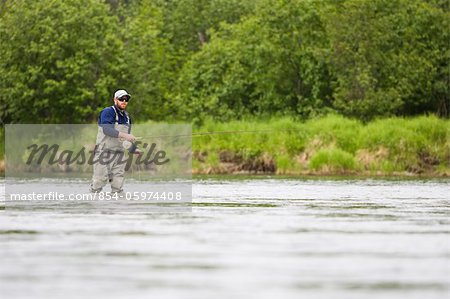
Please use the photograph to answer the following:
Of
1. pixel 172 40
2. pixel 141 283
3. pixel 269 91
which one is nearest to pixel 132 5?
pixel 172 40

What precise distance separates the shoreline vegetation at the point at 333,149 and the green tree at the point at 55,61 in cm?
921

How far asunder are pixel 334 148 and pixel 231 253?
29791mm

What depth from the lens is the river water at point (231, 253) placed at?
10.5 meters

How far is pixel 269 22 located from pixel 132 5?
19.9 metres

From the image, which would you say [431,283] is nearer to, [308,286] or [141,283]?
[308,286]

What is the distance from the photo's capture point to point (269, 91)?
56.5m

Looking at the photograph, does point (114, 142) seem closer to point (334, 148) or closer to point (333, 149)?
point (333, 149)

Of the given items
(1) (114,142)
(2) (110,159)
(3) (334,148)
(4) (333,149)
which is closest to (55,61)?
(3) (334,148)

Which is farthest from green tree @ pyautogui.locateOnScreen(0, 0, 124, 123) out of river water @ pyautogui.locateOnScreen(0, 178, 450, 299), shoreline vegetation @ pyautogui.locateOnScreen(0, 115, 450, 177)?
river water @ pyautogui.locateOnScreen(0, 178, 450, 299)

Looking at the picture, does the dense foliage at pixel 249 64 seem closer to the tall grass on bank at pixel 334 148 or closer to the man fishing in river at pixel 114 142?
the tall grass on bank at pixel 334 148

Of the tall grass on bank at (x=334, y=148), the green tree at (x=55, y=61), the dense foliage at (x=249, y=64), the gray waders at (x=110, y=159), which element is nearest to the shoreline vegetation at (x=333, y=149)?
the tall grass on bank at (x=334, y=148)

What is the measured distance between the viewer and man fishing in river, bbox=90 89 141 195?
21.3 metres

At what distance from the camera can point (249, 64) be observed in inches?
2259

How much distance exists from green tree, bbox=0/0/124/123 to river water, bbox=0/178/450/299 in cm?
3509
